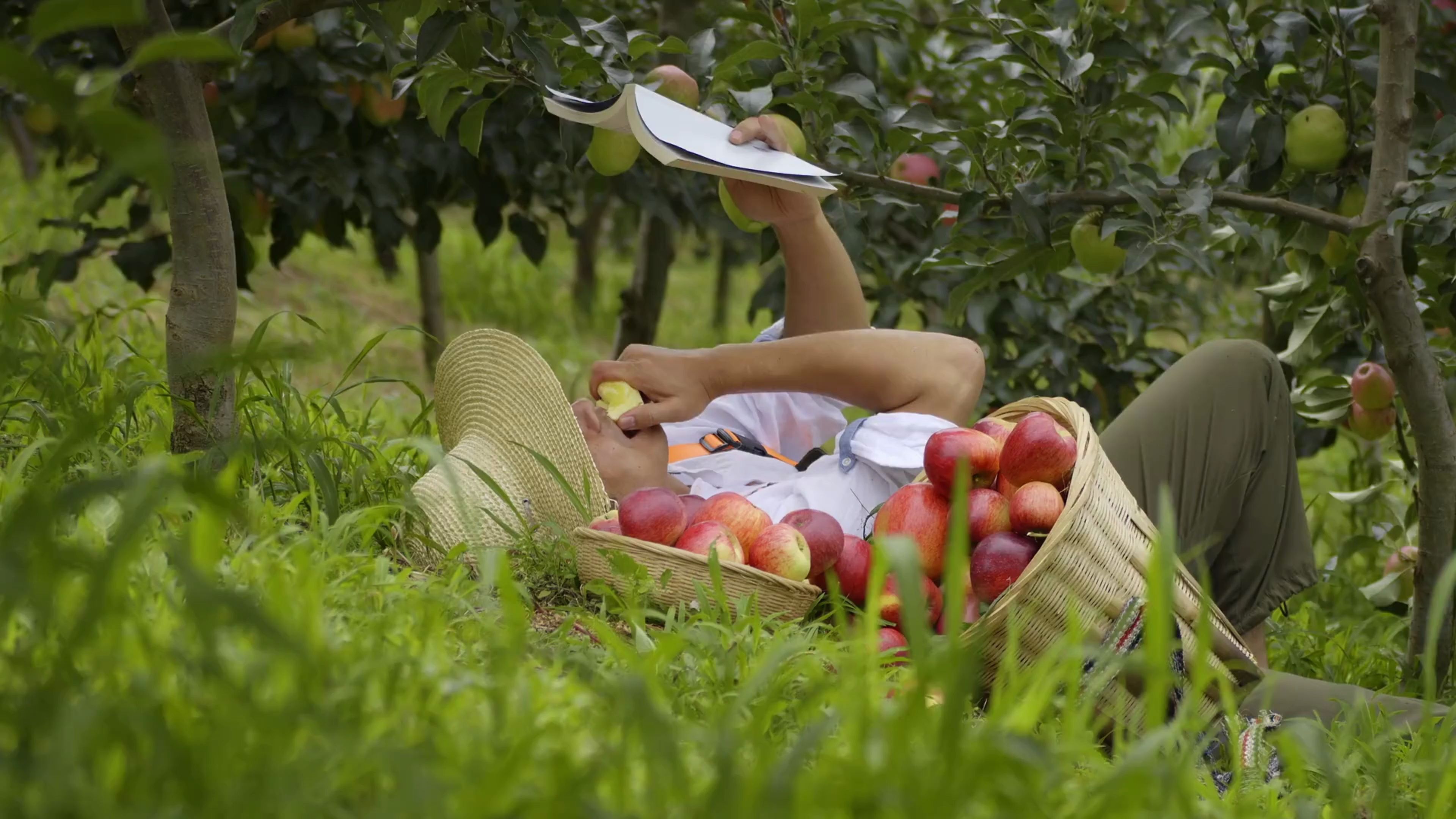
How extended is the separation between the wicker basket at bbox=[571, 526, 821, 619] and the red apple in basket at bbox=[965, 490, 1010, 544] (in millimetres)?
220

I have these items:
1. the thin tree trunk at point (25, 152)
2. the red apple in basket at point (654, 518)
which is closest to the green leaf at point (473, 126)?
the red apple in basket at point (654, 518)

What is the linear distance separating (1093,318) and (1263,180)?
37.1 inches

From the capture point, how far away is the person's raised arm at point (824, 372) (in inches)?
79.8

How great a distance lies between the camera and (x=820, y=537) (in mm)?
1754

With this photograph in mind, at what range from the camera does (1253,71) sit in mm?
2188

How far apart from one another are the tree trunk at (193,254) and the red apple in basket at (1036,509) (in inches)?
39.5

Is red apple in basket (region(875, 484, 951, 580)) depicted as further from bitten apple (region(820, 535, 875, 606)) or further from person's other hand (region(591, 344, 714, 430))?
person's other hand (region(591, 344, 714, 430))

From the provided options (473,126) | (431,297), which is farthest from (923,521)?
(431,297)

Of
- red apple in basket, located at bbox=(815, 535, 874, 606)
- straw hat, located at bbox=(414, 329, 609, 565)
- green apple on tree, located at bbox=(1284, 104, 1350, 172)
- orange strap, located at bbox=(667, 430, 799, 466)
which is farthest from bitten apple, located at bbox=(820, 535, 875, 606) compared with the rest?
green apple on tree, located at bbox=(1284, 104, 1350, 172)

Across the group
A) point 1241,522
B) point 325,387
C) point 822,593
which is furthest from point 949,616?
point 325,387

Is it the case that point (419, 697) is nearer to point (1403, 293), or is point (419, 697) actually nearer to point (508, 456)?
point (508, 456)

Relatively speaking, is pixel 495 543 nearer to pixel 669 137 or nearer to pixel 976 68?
pixel 669 137

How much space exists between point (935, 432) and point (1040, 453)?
292 millimetres

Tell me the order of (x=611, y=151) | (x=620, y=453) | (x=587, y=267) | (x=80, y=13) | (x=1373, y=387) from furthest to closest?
1. (x=587, y=267)
2. (x=1373, y=387)
3. (x=611, y=151)
4. (x=620, y=453)
5. (x=80, y=13)
